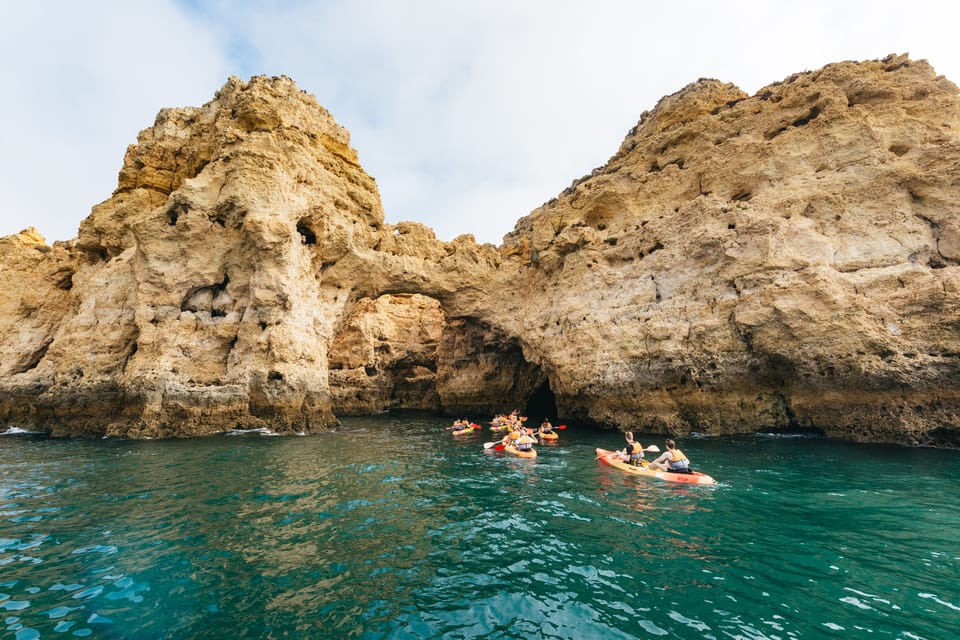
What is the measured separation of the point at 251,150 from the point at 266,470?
15.6m

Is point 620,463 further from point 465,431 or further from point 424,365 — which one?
point 424,365

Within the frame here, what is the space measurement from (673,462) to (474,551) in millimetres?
7003

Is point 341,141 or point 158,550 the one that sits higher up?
point 341,141

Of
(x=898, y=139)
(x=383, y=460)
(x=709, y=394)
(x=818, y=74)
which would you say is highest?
(x=818, y=74)

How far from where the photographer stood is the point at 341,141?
25.0 metres

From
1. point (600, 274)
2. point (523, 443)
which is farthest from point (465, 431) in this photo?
point (600, 274)

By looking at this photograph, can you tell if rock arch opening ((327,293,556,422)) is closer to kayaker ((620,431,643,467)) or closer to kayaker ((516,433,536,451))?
kayaker ((516,433,536,451))

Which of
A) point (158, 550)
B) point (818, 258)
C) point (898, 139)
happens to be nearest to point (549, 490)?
point (158, 550)

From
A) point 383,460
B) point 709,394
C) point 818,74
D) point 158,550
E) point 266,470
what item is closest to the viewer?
point 158,550

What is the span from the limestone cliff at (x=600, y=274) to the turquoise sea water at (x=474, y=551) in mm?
5074

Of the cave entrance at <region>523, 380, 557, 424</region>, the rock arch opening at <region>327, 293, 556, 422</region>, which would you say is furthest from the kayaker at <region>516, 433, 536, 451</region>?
the cave entrance at <region>523, 380, 557, 424</region>

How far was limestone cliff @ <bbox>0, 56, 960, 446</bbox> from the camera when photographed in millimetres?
14812

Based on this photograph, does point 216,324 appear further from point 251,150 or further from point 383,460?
point 383,460

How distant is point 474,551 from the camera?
6.44 metres
